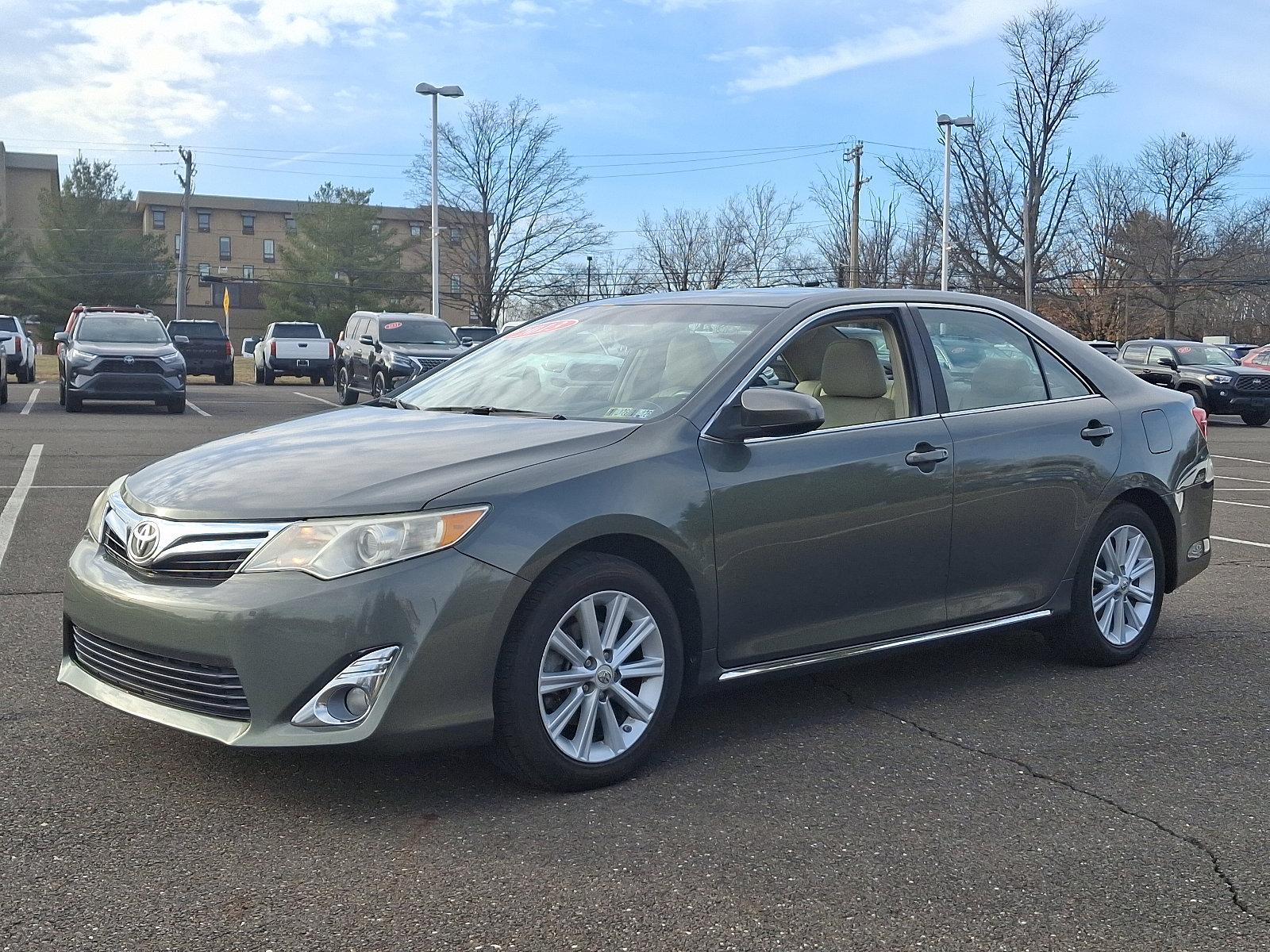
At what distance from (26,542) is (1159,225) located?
2723 inches

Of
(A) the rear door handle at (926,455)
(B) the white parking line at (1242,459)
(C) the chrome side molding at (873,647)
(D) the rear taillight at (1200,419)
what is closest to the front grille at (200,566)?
(C) the chrome side molding at (873,647)

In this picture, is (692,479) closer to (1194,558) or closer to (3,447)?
(1194,558)

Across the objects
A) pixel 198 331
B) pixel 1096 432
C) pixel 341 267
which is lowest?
pixel 1096 432

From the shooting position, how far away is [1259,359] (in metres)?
27.5

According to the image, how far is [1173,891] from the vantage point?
137 inches

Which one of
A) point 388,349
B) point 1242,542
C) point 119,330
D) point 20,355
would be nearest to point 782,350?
point 1242,542

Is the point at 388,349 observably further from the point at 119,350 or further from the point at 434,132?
the point at 434,132

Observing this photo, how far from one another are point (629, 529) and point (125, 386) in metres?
20.0

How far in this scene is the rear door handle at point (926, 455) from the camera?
5043 mm

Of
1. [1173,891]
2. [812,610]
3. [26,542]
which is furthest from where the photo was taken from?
[26,542]

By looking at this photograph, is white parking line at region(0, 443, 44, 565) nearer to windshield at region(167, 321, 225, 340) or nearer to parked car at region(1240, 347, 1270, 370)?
windshield at region(167, 321, 225, 340)

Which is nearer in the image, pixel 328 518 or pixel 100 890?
pixel 100 890

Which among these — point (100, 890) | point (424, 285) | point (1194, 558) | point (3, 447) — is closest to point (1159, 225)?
point (424, 285)

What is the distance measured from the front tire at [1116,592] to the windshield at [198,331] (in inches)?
1316
